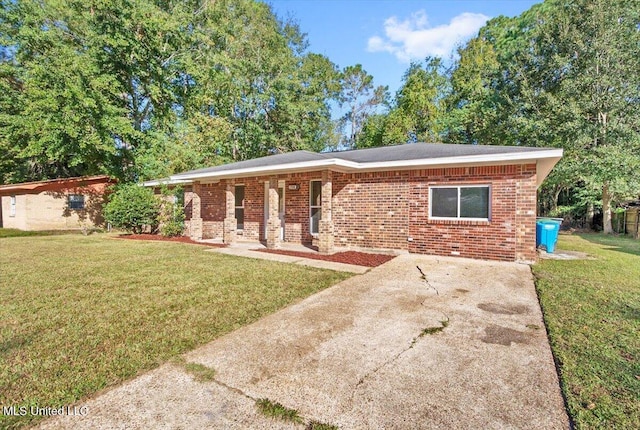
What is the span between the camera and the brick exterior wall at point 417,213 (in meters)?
7.75

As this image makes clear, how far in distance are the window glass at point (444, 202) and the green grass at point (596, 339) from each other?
239 centimetres

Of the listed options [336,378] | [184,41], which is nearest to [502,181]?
[336,378]

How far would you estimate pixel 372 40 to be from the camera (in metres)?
22.7

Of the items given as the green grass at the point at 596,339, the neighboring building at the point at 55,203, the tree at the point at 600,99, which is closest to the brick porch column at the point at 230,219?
the green grass at the point at 596,339

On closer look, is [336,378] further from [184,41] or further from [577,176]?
[184,41]

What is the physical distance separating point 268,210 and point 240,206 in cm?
159

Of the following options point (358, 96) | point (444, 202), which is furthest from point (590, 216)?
point (358, 96)

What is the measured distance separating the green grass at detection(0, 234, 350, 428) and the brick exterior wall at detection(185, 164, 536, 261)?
3210 millimetres

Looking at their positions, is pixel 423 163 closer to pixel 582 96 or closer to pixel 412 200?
pixel 412 200

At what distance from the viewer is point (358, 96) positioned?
3278cm

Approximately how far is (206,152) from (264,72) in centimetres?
827

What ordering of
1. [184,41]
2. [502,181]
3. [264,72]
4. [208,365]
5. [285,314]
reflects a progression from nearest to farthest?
[208,365], [285,314], [502,181], [184,41], [264,72]

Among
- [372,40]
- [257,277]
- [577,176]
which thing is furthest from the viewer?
[372,40]

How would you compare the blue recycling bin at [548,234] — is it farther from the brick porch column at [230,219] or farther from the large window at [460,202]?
the brick porch column at [230,219]
